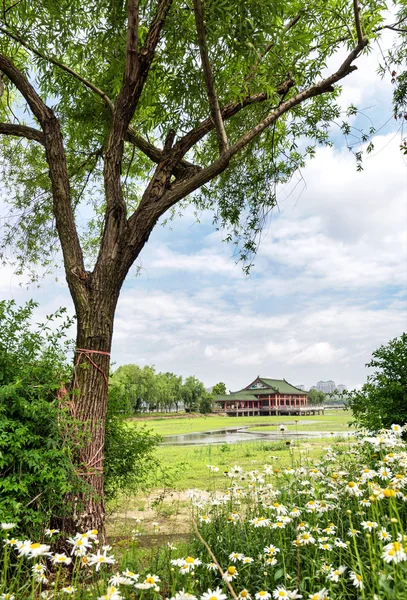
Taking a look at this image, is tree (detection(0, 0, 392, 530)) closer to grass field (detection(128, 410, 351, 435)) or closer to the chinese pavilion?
grass field (detection(128, 410, 351, 435))

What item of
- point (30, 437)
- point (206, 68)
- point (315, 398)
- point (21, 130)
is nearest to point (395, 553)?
point (30, 437)

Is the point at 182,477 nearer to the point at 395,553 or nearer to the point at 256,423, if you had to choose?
the point at 395,553

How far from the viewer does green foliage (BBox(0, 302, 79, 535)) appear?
334cm

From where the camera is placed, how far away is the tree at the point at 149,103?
167 inches

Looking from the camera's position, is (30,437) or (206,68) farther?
(206,68)

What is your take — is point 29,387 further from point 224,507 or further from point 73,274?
point 224,507

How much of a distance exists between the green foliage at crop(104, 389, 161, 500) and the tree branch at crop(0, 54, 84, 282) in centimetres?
173

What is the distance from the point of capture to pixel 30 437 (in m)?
3.49

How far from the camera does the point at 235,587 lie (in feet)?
8.93

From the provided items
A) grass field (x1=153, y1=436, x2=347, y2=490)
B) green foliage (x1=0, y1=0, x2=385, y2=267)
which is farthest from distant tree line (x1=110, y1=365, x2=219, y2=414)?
green foliage (x1=0, y1=0, x2=385, y2=267)

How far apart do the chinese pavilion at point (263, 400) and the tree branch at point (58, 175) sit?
2239 inches

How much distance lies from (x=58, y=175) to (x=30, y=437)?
2.88 metres

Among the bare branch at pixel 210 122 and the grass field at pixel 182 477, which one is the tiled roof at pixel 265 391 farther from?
the bare branch at pixel 210 122

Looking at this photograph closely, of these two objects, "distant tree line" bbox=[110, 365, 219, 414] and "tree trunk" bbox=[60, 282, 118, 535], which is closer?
"tree trunk" bbox=[60, 282, 118, 535]
